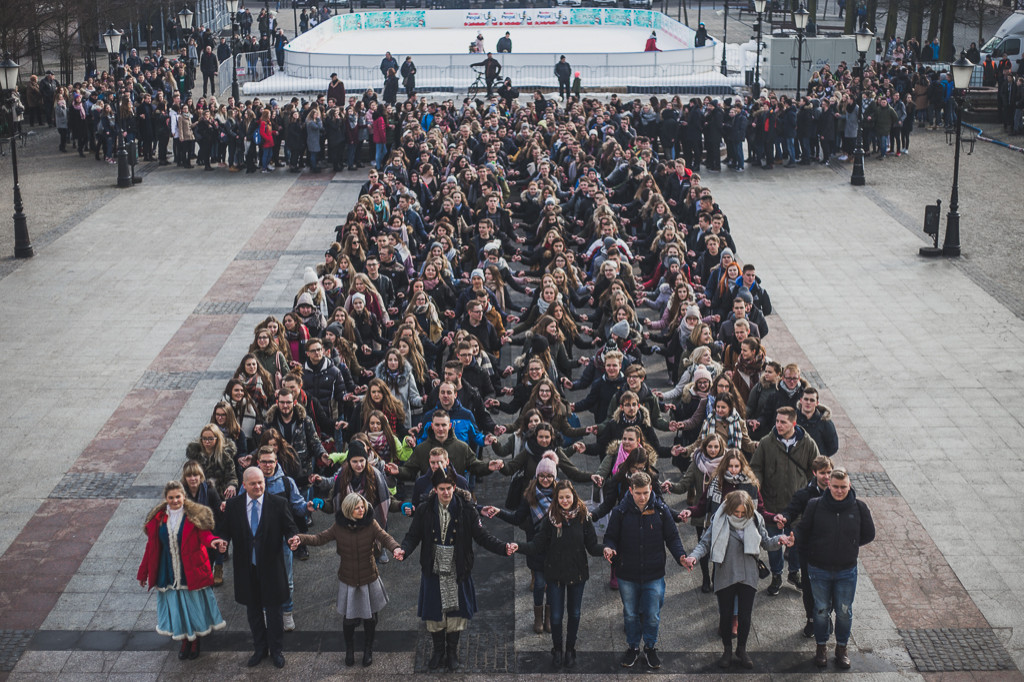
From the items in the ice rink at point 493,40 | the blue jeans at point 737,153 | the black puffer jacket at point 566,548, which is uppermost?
the ice rink at point 493,40

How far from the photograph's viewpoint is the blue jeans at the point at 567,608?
10.7 meters

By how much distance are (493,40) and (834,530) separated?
199ft

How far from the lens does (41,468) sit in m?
15.0

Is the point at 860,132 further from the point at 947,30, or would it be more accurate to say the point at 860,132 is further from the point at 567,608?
the point at 567,608

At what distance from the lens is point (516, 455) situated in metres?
12.2

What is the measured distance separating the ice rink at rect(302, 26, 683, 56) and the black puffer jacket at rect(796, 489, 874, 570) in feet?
167

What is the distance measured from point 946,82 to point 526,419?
2973 centimetres

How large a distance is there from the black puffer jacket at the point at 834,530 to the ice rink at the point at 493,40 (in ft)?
167

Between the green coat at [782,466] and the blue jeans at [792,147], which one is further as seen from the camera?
the blue jeans at [792,147]

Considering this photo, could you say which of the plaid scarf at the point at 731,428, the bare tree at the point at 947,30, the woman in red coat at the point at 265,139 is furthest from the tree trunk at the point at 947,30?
the plaid scarf at the point at 731,428

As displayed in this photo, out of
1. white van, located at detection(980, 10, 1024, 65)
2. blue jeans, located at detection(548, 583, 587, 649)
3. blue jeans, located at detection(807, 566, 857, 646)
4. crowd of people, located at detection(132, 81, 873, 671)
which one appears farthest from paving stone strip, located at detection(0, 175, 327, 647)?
white van, located at detection(980, 10, 1024, 65)

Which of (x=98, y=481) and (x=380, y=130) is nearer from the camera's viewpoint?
(x=98, y=481)

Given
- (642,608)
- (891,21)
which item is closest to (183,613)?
(642,608)

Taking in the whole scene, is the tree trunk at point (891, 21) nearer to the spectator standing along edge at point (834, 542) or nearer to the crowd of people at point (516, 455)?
the crowd of people at point (516, 455)
